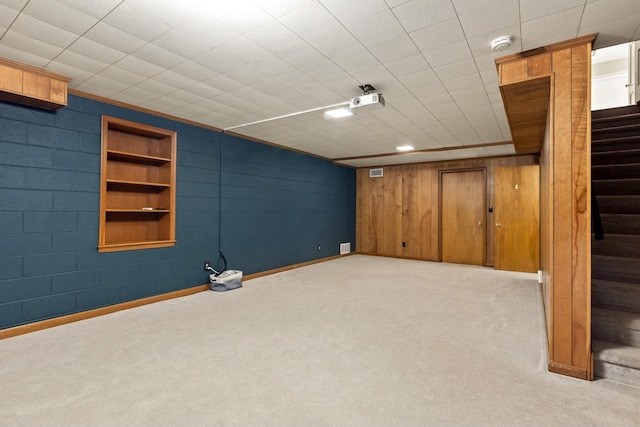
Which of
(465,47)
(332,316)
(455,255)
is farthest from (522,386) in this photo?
(455,255)

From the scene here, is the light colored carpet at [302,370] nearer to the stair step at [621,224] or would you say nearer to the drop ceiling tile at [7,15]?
the stair step at [621,224]

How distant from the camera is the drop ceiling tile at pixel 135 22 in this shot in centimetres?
203

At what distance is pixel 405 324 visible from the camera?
3.29 m

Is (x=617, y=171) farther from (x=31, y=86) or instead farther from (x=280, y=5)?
(x=31, y=86)

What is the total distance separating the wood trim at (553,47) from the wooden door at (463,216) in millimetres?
4973

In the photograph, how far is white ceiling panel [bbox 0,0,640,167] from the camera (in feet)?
6.56

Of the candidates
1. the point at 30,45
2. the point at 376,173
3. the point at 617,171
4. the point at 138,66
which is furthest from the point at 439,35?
the point at 376,173

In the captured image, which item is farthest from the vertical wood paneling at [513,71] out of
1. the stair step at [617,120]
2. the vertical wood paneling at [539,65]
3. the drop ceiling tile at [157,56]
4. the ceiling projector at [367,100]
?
the drop ceiling tile at [157,56]

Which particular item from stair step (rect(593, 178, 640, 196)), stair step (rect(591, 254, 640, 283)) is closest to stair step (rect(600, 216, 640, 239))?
stair step (rect(593, 178, 640, 196))

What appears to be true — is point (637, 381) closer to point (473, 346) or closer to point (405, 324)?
point (473, 346)

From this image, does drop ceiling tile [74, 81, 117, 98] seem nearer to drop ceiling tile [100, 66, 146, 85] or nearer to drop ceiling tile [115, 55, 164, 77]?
drop ceiling tile [100, 66, 146, 85]

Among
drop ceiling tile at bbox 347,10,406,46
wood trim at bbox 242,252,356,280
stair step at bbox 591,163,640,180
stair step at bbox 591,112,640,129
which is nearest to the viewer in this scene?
drop ceiling tile at bbox 347,10,406,46

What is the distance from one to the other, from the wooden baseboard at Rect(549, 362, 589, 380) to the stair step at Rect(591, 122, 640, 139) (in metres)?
3.20

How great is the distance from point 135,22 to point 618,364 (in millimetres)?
4113
